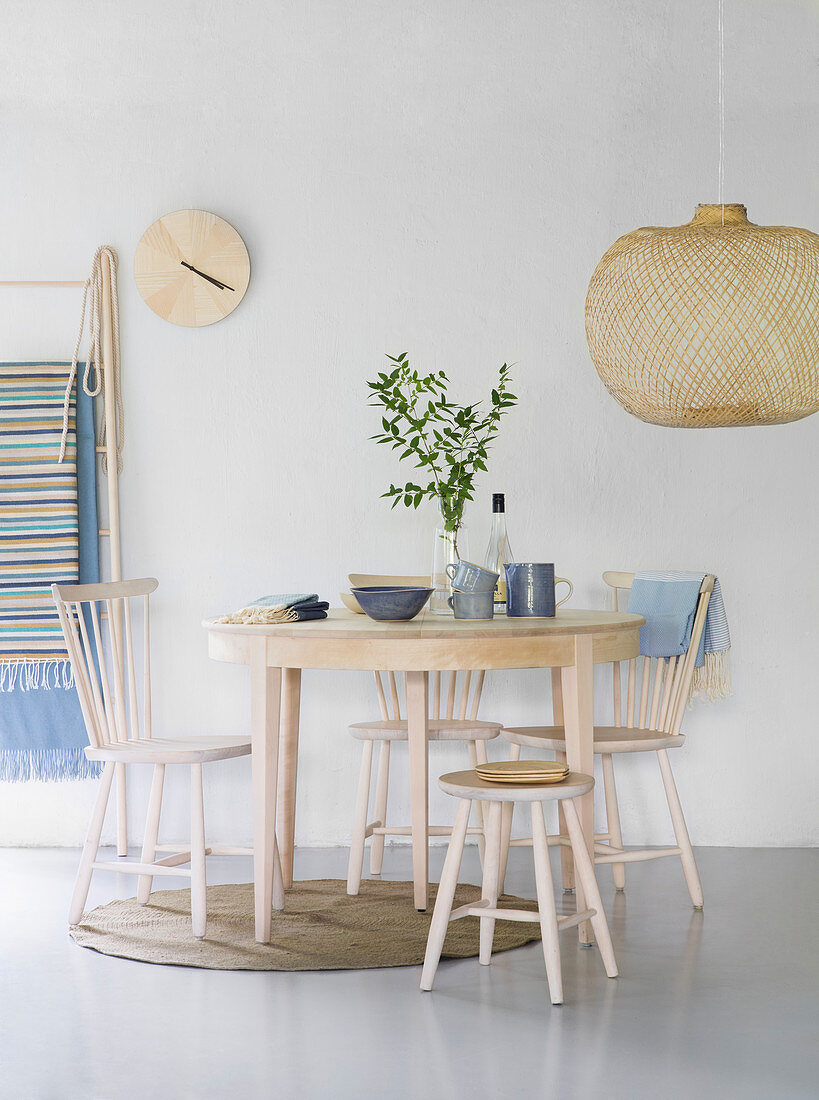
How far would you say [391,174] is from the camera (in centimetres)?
364

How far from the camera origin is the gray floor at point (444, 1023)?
1.97 meters

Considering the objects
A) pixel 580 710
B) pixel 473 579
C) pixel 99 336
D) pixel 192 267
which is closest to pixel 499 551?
pixel 473 579

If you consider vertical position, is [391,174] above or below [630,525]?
above

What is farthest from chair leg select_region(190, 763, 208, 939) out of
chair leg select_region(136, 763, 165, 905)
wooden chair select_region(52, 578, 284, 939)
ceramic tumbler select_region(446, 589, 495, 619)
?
ceramic tumbler select_region(446, 589, 495, 619)

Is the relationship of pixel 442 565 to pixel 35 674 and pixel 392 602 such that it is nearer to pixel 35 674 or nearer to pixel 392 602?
pixel 392 602

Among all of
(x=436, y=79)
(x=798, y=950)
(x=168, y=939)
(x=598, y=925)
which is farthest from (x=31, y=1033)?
(x=436, y=79)

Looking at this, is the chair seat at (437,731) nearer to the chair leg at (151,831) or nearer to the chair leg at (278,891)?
the chair leg at (278,891)

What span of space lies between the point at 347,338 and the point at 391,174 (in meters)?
0.53

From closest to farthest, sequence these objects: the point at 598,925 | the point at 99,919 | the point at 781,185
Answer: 1. the point at 598,925
2. the point at 99,919
3. the point at 781,185

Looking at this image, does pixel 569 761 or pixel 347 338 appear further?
pixel 347 338

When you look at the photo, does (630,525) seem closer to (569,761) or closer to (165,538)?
(569,761)

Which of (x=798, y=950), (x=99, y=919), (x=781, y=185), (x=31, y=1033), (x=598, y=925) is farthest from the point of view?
(x=781, y=185)

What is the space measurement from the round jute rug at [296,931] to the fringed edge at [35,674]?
0.80 m

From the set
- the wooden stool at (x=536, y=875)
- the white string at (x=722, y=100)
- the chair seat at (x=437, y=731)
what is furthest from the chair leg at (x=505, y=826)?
the white string at (x=722, y=100)
